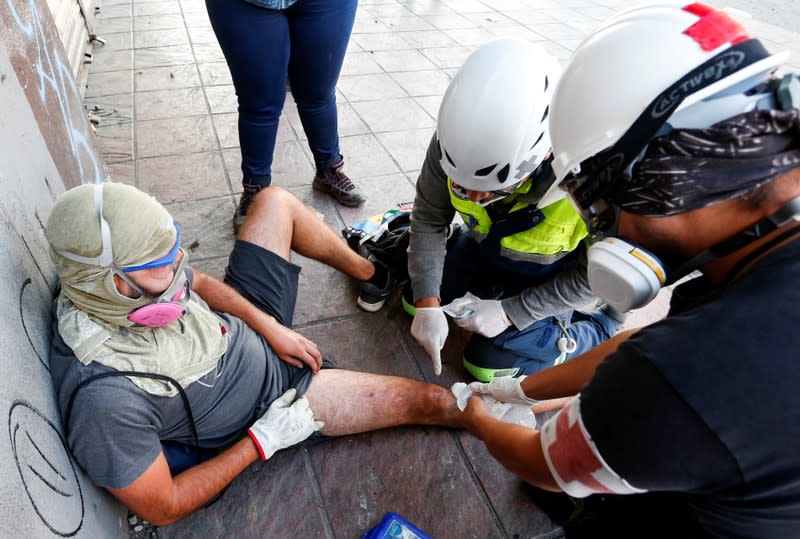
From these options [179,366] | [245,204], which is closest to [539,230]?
[179,366]

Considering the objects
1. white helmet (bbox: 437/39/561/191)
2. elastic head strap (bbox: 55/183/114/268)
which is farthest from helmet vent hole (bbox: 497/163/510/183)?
elastic head strap (bbox: 55/183/114/268)

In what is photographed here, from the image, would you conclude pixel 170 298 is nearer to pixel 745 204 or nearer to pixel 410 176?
pixel 745 204

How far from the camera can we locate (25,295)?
4.62 feet

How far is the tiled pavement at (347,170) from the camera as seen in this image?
6.31 feet

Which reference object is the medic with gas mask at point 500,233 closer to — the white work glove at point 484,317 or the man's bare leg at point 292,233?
the white work glove at point 484,317

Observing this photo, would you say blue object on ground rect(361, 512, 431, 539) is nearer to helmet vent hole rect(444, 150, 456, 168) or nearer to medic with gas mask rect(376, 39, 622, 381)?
medic with gas mask rect(376, 39, 622, 381)

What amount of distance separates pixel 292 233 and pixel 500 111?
3.89 ft

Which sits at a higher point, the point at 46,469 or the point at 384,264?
the point at 46,469

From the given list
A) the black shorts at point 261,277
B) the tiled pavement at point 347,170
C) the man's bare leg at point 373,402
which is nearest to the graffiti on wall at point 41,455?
the tiled pavement at point 347,170

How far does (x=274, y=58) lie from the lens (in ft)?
8.46

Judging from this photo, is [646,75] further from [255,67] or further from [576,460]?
[255,67]

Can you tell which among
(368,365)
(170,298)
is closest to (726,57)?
(170,298)

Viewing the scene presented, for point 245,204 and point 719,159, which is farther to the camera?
point 245,204

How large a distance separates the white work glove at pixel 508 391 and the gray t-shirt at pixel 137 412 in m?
A: 0.92
